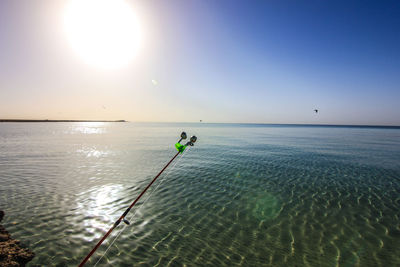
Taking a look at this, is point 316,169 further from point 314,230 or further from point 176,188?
point 176,188

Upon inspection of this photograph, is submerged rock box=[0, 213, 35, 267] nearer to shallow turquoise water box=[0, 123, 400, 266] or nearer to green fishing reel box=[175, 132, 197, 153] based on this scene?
shallow turquoise water box=[0, 123, 400, 266]

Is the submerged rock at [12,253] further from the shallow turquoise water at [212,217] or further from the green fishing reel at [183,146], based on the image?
the green fishing reel at [183,146]

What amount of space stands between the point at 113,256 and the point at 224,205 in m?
5.57

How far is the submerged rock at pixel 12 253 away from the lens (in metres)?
5.13

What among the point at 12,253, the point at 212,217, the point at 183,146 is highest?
the point at 183,146

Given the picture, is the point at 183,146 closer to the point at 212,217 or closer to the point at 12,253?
the point at 212,217

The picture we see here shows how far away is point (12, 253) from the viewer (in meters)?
5.49

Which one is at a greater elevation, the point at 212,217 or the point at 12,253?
the point at 12,253

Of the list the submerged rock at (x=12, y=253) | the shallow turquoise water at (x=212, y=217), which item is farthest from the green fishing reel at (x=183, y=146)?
the submerged rock at (x=12, y=253)

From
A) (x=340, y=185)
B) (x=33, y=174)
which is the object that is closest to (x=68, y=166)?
(x=33, y=174)

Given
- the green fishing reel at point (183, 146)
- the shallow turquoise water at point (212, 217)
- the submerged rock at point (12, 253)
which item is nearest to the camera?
the submerged rock at point (12, 253)

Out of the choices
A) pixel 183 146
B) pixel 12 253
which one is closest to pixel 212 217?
pixel 183 146

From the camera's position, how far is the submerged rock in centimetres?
513

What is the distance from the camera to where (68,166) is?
17.5m
